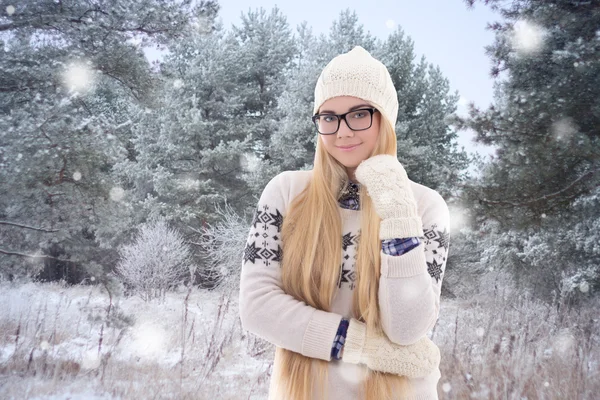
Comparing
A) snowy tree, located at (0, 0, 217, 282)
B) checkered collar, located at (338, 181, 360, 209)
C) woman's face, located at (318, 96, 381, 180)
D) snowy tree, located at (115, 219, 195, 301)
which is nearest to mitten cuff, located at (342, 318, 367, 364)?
checkered collar, located at (338, 181, 360, 209)

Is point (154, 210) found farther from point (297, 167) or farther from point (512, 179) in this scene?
point (512, 179)

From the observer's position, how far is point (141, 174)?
50.4 feet

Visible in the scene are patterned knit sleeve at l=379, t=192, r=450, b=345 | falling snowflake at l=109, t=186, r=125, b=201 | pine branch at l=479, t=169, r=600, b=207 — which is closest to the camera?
patterned knit sleeve at l=379, t=192, r=450, b=345

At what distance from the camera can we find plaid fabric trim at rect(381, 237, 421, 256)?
4.60ft

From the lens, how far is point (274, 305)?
1468mm

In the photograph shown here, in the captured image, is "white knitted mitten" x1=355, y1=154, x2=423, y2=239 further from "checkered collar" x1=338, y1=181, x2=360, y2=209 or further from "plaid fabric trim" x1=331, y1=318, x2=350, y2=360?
"plaid fabric trim" x1=331, y1=318, x2=350, y2=360

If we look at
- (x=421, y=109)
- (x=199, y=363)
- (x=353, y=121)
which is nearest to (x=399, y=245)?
(x=353, y=121)

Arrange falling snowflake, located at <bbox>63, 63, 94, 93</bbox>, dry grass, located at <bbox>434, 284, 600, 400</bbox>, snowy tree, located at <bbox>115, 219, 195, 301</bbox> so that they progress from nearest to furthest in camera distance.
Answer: dry grass, located at <bbox>434, 284, 600, 400</bbox> → falling snowflake, located at <bbox>63, 63, 94, 93</bbox> → snowy tree, located at <bbox>115, 219, 195, 301</bbox>

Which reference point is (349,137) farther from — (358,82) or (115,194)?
(115,194)

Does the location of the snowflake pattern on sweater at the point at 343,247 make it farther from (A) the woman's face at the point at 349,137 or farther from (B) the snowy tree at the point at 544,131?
(B) the snowy tree at the point at 544,131

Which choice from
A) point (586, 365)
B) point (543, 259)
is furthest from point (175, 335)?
point (543, 259)

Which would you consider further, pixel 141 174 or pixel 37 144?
pixel 141 174

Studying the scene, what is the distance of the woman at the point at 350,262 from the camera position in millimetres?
1411

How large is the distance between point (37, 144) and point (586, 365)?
612 cm
